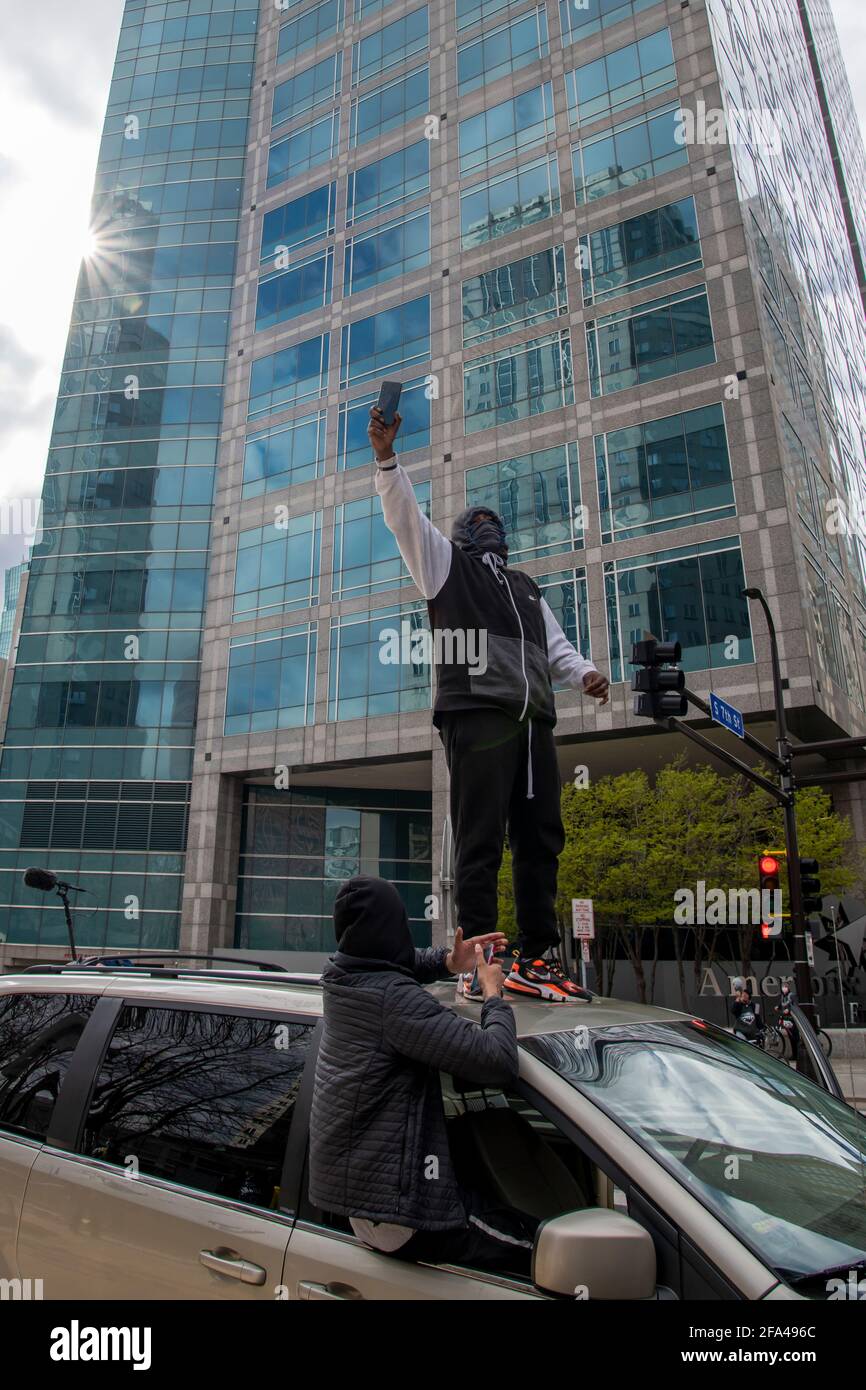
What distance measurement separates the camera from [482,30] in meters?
37.8

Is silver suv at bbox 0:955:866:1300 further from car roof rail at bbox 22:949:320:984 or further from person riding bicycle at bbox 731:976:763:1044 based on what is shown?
person riding bicycle at bbox 731:976:763:1044

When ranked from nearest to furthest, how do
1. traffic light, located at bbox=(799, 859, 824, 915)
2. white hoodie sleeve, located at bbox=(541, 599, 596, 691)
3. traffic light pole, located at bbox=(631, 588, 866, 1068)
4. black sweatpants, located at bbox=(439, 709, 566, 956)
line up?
black sweatpants, located at bbox=(439, 709, 566, 956) < white hoodie sleeve, located at bbox=(541, 599, 596, 691) < traffic light pole, located at bbox=(631, 588, 866, 1068) < traffic light, located at bbox=(799, 859, 824, 915)

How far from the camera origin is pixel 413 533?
3662 millimetres

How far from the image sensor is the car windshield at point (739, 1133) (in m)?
1.90

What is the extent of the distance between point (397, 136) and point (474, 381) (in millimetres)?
14073

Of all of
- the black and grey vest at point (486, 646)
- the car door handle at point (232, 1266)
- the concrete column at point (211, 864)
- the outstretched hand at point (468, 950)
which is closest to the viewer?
the car door handle at point (232, 1266)

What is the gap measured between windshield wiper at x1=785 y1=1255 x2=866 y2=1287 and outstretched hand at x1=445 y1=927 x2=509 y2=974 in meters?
1.18

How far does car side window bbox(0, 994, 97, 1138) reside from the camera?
3.04m

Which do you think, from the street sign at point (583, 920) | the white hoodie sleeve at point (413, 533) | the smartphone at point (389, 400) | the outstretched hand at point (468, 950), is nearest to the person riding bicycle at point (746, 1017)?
the street sign at point (583, 920)

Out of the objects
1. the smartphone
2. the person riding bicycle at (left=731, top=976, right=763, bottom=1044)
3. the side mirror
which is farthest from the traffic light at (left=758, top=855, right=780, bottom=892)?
the side mirror

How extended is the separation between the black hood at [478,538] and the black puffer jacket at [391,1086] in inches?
88.7

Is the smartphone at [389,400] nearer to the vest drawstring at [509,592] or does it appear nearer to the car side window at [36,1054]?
the vest drawstring at [509,592]

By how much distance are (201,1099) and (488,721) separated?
176 centimetres

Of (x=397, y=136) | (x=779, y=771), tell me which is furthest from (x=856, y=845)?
(x=397, y=136)
